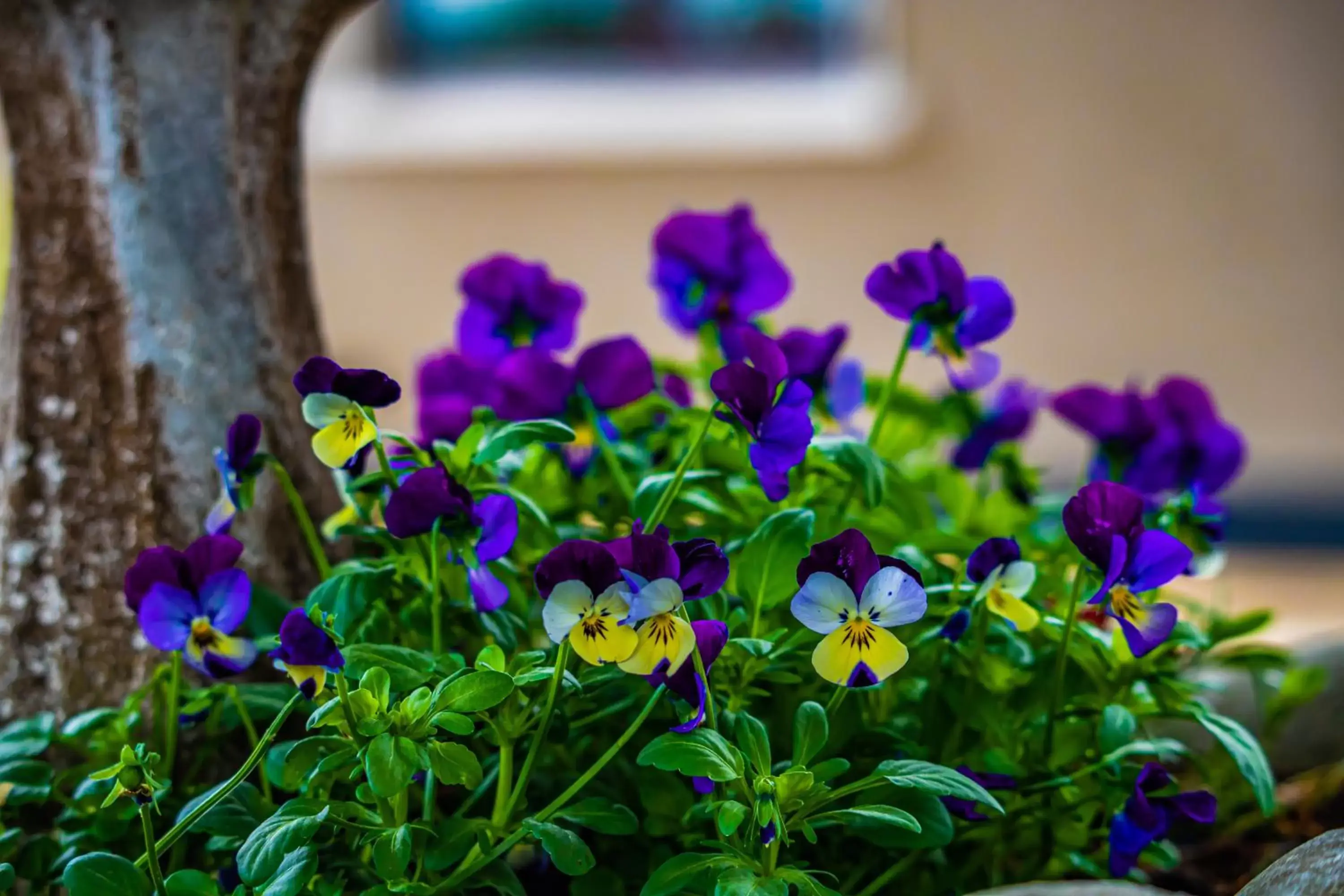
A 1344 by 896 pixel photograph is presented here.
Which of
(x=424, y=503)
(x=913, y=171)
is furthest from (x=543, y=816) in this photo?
(x=913, y=171)

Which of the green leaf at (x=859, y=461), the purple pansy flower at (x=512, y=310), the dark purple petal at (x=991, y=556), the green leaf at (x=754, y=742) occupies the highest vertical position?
the purple pansy flower at (x=512, y=310)

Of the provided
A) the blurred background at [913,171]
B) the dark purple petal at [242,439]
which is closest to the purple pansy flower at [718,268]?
the dark purple petal at [242,439]

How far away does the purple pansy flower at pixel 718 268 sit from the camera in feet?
2.43

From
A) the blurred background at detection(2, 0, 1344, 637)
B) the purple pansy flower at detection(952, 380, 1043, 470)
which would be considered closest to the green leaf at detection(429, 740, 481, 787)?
the purple pansy flower at detection(952, 380, 1043, 470)

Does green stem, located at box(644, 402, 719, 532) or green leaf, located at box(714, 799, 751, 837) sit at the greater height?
green stem, located at box(644, 402, 719, 532)

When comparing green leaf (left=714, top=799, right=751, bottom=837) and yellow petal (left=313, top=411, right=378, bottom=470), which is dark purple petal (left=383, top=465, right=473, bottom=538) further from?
green leaf (left=714, top=799, right=751, bottom=837)

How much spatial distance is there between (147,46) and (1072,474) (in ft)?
9.90

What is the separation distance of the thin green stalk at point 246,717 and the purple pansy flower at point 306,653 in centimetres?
6

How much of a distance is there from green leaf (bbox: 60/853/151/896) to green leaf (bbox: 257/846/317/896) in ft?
0.16

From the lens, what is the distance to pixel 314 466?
76 centimetres

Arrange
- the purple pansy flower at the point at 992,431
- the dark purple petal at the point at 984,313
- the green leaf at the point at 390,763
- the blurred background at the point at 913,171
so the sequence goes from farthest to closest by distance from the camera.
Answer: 1. the blurred background at the point at 913,171
2. the purple pansy flower at the point at 992,431
3. the dark purple petal at the point at 984,313
4. the green leaf at the point at 390,763

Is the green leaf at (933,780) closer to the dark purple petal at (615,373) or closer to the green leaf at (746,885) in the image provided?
the green leaf at (746,885)

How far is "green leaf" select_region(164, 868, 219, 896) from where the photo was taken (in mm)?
502

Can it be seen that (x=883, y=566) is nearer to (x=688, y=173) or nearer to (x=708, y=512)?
(x=708, y=512)
